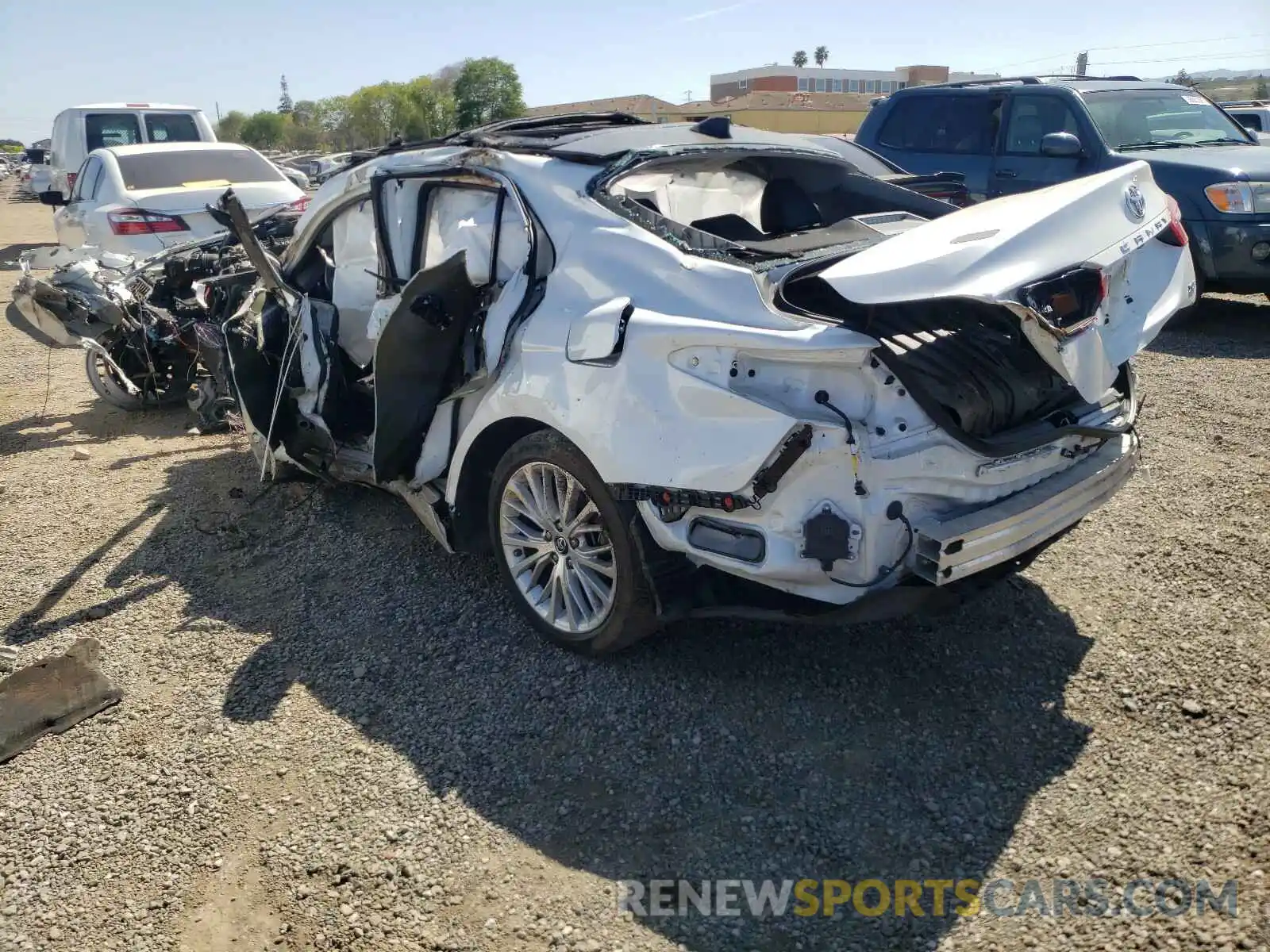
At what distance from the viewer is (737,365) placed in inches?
112

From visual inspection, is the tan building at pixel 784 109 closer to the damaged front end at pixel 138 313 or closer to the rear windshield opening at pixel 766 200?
the damaged front end at pixel 138 313

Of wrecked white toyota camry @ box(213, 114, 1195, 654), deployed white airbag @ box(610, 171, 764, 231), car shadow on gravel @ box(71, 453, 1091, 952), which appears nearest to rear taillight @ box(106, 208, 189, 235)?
wrecked white toyota camry @ box(213, 114, 1195, 654)

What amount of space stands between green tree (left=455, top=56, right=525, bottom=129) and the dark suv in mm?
59891

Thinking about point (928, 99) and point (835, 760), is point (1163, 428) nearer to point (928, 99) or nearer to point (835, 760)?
point (835, 760)

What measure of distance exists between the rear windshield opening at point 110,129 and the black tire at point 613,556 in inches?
492

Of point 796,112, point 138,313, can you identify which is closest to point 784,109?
point 796,112

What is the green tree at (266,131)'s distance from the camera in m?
85.4

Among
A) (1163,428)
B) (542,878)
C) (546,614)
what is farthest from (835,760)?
(1163,428)

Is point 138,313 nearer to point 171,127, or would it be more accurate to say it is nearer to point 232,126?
point 171,127

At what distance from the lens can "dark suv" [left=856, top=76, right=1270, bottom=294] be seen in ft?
24.4

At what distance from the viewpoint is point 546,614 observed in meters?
3.71

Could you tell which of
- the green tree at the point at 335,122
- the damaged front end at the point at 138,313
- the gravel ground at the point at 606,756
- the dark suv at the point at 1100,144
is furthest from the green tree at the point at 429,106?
the gravel ground at the point at 606,756

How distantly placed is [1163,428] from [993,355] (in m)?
3.17

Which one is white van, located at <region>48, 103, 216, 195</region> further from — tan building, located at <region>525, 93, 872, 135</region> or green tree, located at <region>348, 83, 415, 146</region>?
green tree, located at <region>348, 83, 415, 146</region>
